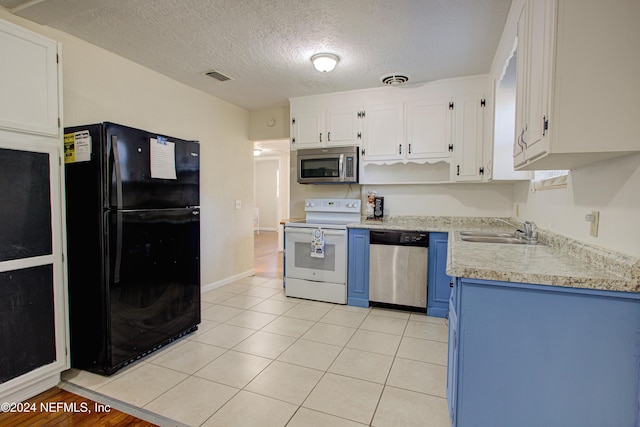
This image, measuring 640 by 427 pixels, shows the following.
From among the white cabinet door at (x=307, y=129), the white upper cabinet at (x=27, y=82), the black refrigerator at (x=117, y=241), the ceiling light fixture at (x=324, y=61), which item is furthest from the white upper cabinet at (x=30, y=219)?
the white cabinet door at (x=307, y=129)

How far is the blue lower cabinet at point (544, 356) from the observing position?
3.76 feet

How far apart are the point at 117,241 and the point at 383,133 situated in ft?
9.06

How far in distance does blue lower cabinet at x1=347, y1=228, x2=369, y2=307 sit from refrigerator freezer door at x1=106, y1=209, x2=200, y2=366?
61.8 inches

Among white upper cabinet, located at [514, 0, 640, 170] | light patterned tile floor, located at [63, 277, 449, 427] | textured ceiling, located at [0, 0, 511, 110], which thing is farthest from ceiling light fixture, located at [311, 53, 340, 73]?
light patterned tile floor, located at [63, 277, 449, 427]

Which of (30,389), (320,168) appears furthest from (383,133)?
(30,389)

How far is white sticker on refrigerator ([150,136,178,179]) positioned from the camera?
2283 millimetres

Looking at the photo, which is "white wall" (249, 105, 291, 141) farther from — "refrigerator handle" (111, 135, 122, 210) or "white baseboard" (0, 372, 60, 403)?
"white baseboard" (0, 372, 60, 403)

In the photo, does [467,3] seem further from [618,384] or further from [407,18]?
[618,384]

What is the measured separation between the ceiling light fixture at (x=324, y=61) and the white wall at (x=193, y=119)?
5.45 ft

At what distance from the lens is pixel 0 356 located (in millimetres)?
1734

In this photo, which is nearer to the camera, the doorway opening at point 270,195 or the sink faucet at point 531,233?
the sink faucet at point 531,233

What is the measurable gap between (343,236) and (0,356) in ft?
8.80

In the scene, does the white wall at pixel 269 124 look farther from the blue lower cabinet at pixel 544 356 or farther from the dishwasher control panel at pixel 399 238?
the blue lower cabinet at pixel 544 356

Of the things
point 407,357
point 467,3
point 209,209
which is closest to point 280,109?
point 209,209
